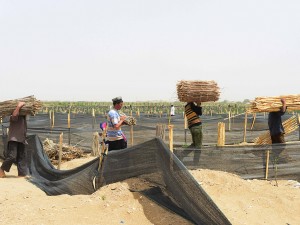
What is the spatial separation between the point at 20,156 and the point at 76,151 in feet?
11.9

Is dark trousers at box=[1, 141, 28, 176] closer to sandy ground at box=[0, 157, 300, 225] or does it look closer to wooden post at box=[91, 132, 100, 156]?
sandy ground at box=[0, 157, 300, 225]

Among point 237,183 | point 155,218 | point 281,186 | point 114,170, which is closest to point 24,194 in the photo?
point 114,170

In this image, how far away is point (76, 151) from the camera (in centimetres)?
1152

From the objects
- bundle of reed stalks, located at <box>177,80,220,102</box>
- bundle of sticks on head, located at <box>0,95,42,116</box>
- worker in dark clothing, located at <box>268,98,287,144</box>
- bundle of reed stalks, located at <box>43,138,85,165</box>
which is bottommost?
bundle of reed stalks, located at <box>43,138,85,165</box>

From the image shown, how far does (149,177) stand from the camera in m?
5.03

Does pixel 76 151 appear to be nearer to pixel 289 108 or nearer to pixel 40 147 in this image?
pixel 40 147

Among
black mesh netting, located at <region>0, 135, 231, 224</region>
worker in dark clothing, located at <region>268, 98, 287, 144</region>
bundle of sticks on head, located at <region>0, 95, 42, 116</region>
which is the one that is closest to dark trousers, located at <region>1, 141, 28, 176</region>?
bundle of sticks on head, located at <region>0, 95, 42, 116</region>

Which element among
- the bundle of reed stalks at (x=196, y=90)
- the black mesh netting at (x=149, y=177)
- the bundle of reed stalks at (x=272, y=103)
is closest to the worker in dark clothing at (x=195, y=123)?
the bundle of reed stalks at (x=196, y=90)

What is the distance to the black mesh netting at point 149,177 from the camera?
13.3ft

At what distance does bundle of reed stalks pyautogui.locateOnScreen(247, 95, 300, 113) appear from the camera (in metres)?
7.19

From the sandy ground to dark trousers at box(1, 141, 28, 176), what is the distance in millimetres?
1057

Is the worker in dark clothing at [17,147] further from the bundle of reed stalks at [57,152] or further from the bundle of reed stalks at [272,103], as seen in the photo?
the bundle of reed stalks at [272,103]

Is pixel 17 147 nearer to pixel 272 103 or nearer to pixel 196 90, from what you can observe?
pixel 196 90

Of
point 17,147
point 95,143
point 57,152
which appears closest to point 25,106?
point 17,147
